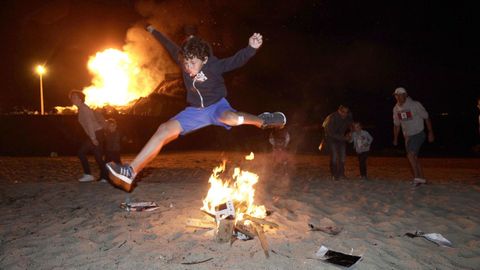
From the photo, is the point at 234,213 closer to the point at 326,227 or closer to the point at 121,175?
the point at 326,227

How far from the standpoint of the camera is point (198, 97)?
4.24m

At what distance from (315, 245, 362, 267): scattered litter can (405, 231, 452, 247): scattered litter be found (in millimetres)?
1219

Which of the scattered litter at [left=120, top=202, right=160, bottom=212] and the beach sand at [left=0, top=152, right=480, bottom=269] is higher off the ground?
the scattered litter at [left=120, top=202, right=160, bottom=212]

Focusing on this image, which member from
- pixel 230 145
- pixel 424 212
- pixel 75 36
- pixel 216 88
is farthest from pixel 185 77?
pixel 75 36

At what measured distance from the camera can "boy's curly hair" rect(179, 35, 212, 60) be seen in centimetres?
412

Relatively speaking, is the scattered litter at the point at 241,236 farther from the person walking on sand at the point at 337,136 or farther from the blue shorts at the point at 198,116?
the person walking on sand at the point at 337,136

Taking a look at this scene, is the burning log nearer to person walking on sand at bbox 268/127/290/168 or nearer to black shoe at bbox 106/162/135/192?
black shoe at bbox 106/162/135/192

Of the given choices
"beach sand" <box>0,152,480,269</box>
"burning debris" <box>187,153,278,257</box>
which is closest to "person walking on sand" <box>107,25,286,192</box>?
"beach sand" <box>0,152,480,269</box>

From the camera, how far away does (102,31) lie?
1233 inches

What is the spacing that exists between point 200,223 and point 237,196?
69 centimetres

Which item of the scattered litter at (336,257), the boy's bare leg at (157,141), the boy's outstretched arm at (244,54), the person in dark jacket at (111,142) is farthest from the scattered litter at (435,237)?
the person in dark jacket at (111,142)

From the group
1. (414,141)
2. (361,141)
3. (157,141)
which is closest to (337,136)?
(361,141)

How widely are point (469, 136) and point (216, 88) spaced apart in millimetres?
19691

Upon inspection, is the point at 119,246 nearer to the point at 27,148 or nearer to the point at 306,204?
the point at 306,204
